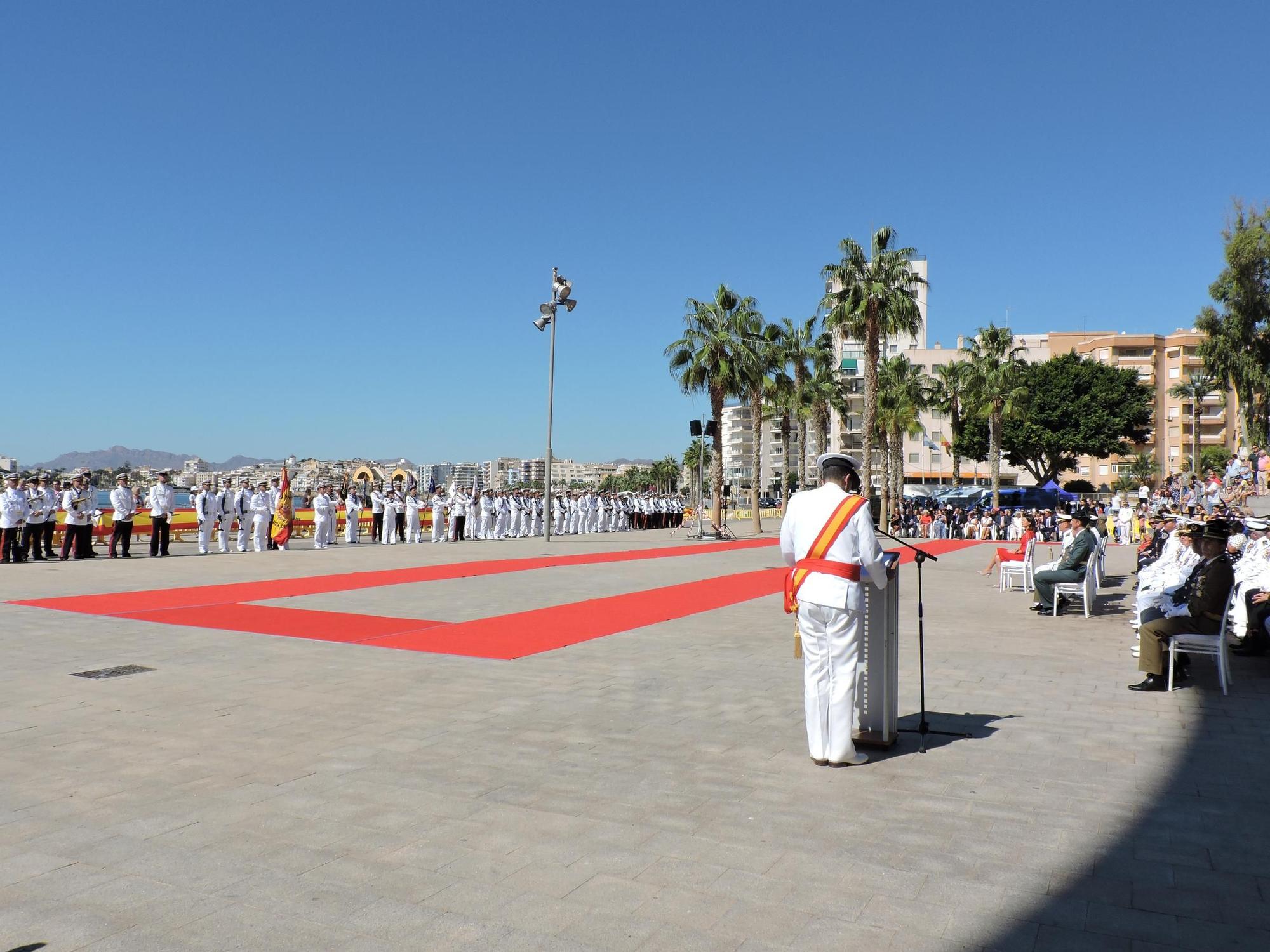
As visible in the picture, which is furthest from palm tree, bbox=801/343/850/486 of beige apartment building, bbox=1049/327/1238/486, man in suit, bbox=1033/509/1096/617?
beige apartment building, bbox=1049/327/1238/486

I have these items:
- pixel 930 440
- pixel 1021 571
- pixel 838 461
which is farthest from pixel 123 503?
pixel 930 440

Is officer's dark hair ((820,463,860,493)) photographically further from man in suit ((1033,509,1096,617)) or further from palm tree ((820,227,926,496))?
palm tree ((820,227,926,496))

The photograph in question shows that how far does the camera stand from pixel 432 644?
949 cm

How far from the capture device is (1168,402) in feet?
346

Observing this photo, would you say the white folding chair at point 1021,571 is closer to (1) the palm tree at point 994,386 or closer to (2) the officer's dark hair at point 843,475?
(2) the officer's dark hair at point 843,475

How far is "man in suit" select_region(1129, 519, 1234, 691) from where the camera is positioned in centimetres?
746

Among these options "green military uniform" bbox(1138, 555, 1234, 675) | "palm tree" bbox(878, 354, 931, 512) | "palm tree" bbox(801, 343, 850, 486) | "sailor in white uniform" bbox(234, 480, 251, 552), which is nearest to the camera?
"green military uniform" bbox(1138, 555, 1234, 675)

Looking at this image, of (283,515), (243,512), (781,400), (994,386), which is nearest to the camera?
(243,512)

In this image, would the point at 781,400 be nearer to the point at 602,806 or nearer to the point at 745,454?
the point at 602,806

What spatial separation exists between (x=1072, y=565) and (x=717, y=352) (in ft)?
76.3

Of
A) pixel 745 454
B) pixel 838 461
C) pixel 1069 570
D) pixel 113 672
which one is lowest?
pixel 113 672

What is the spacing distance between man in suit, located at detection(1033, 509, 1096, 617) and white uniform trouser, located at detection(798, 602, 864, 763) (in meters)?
7.97

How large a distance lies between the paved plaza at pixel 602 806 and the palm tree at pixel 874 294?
28.1 metres

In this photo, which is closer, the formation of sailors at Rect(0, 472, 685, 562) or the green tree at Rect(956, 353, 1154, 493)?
the formation of sailors at Rect(0, 472, 685, 562)
